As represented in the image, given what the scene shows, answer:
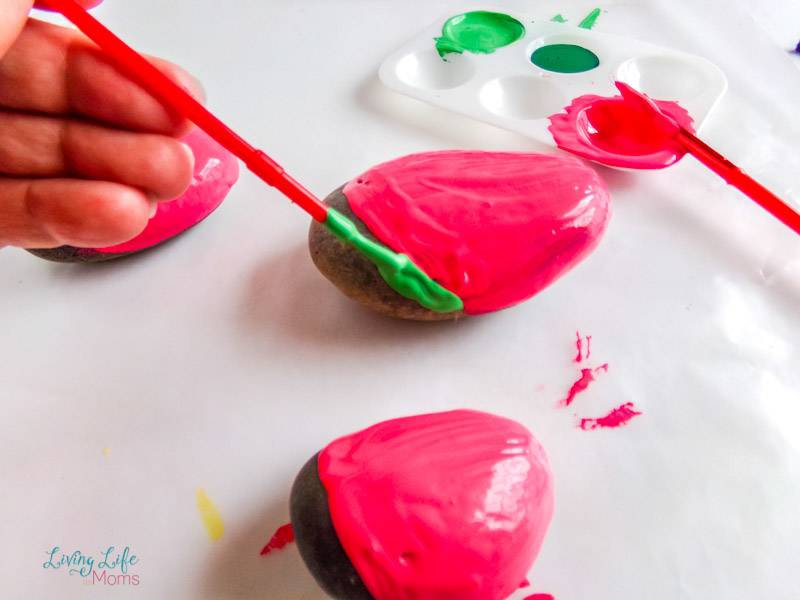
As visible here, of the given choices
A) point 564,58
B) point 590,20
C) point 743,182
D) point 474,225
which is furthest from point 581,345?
point 590,20

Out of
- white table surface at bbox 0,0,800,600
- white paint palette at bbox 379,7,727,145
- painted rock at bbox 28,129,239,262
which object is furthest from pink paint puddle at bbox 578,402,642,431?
painted rock at bbox 28,129,239,262

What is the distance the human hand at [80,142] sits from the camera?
1.57ft

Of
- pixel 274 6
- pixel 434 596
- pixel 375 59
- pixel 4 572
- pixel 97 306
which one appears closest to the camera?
pixel 434 596

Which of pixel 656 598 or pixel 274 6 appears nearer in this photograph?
pixel 656 598

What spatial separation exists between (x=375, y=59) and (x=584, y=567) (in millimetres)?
863

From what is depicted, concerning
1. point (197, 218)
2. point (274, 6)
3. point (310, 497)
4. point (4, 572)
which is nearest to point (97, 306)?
point (197, 218)

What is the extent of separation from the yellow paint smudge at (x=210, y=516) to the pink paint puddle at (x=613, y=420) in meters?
0.36

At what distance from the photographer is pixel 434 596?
1.52ft

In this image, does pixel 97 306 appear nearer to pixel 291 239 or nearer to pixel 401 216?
pixel 291 239

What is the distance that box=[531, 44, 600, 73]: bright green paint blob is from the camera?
97 centimetres

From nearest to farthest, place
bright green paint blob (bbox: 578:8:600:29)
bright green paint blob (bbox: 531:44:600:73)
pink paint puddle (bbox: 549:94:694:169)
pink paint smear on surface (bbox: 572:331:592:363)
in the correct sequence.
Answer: pink paint smear on surface (bbox: 572:331:592:363), pink paint puddle (bbox: 549:94:694:169), bright green paint blob (bbox: 531:44:600:73), bright green paint blob (bbox: 578:8:600:29)

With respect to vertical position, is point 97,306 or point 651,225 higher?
point 651,225

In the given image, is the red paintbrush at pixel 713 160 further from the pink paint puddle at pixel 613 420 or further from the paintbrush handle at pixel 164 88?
the paintbrush handle at pixel 164 88

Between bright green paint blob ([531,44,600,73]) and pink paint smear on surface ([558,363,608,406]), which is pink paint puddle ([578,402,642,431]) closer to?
pink paint smear on surface ([558,363,608,406])
